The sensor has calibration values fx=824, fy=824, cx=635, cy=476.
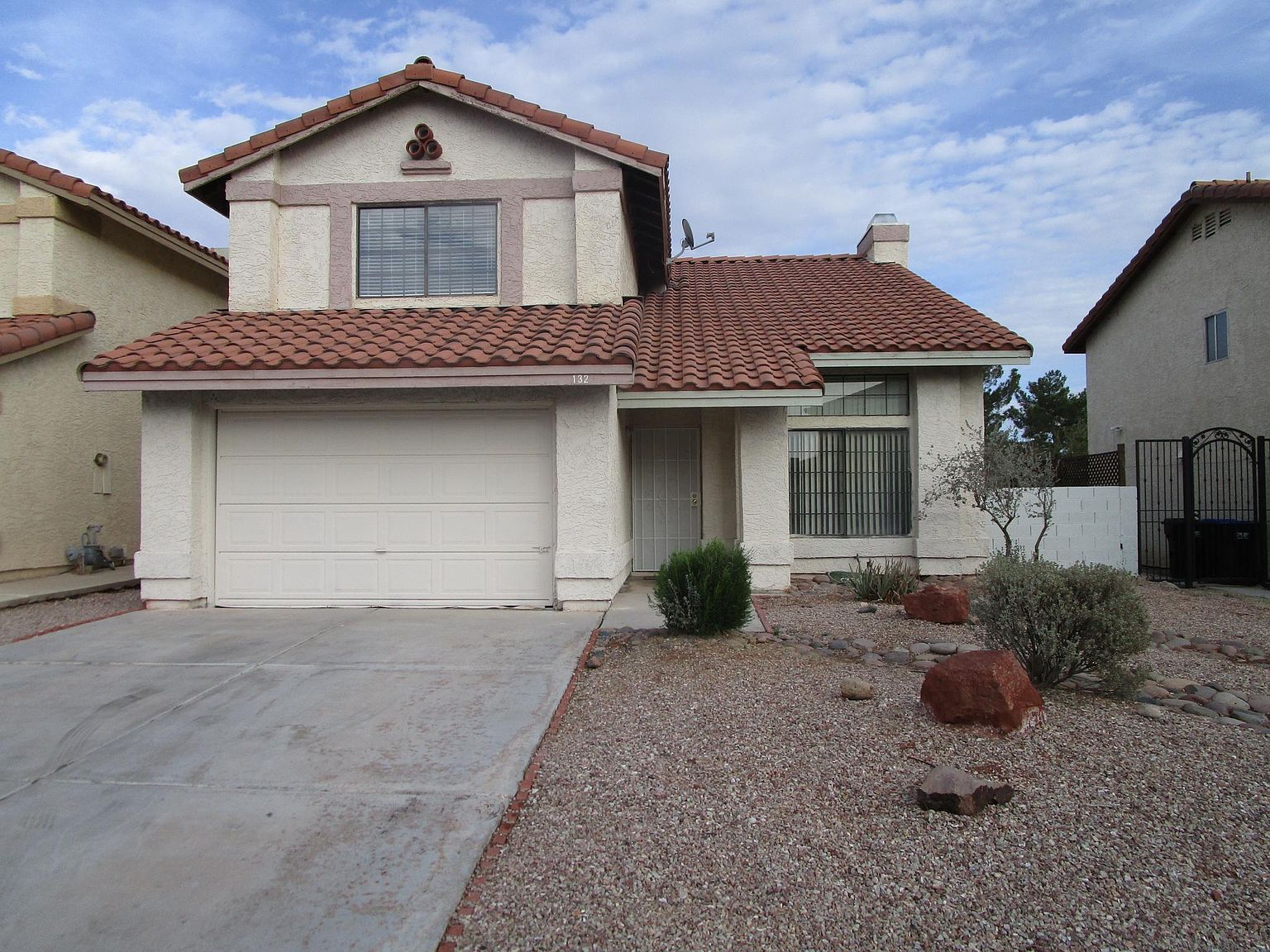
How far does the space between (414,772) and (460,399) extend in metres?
5.39

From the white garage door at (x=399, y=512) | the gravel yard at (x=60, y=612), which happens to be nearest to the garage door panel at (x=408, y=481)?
the white garage door at (x=399, y=512)

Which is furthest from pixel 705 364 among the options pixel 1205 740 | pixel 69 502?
pixel 69 502

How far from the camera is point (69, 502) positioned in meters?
12.1

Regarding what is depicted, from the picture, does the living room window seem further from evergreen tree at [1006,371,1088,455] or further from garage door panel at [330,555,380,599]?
evergreen tree at [1006,371,1088,455]

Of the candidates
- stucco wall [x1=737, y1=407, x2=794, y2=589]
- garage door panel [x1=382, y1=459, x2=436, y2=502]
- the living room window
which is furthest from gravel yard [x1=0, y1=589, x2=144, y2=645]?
the living room window

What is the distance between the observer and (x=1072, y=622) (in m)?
5.77

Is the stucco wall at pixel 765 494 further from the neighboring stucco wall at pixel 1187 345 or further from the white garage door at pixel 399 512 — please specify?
the neighboring stucco wall at pixel 1187 345

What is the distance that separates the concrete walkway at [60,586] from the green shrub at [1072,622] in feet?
33.1

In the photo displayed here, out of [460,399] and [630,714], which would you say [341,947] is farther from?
[460,399]

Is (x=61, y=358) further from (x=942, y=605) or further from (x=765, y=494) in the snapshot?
(x=942, y=605)

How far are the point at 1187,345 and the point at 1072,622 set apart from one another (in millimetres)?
13689

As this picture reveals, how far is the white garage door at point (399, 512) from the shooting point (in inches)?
363

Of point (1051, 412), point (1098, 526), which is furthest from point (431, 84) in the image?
point (1051, 412)

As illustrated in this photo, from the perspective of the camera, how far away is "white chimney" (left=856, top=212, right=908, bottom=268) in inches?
623
